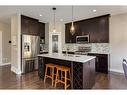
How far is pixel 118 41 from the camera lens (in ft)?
17.0

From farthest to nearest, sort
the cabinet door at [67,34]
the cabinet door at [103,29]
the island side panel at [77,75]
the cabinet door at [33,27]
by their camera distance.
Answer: the cabinet door at [67,34], the cabinet door at [33,27], the cabinet door at [103,29], the island side panel at [77,75]

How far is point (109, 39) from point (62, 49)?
2.92m

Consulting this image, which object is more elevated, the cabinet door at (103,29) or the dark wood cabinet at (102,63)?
the cabinet door at (103,29)

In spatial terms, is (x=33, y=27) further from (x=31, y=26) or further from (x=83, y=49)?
(x=83, y=49)

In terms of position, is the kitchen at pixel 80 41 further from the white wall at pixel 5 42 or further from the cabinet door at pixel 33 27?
the white wall at pixel 5 42

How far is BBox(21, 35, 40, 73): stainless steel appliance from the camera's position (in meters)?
5.11

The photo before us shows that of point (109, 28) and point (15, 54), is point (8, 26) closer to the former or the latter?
point (15, 54)

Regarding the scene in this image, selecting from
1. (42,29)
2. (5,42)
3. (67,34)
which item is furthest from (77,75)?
(5,42)

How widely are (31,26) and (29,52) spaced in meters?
1.35

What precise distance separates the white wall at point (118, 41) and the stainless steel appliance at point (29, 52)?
3740 mm

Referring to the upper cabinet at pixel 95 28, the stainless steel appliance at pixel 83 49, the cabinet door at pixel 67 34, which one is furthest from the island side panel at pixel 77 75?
the cabinet door at pixel 67 34

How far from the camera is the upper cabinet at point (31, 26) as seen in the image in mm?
5188
